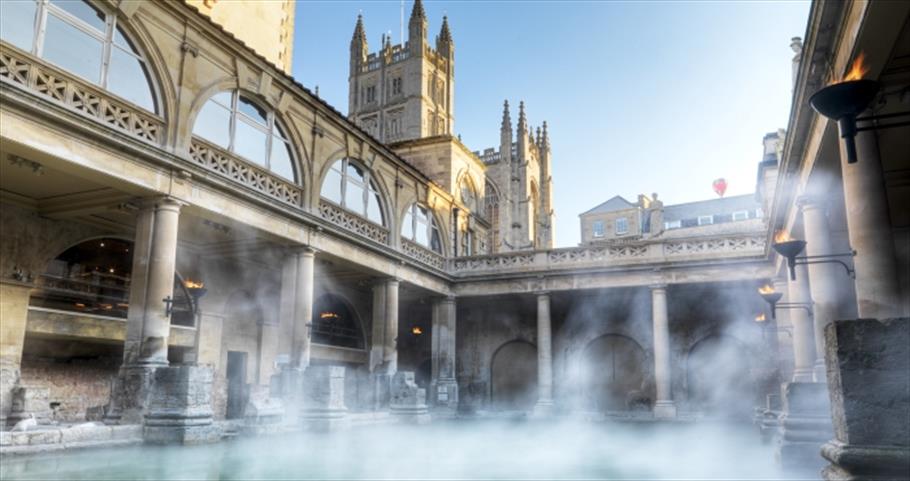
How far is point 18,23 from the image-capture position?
11.6m

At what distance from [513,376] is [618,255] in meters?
8.29

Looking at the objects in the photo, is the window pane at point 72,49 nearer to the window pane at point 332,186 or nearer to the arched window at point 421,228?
the window pane at point 332,186

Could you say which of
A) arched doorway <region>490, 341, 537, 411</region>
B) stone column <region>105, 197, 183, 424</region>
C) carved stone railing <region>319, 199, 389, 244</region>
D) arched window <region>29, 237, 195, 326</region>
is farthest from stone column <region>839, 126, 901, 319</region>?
arched doorway <region>490, 341, 537, 411</region>

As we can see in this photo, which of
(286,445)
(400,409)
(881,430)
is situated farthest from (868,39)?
(400,409)

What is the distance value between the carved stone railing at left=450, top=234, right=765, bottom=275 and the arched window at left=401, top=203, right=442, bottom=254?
4.01 ft

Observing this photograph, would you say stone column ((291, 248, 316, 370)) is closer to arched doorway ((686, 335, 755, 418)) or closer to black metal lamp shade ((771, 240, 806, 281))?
black metal lamp shade ((771, 240, 806, 281))

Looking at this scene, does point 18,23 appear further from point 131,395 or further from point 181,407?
point 181,407

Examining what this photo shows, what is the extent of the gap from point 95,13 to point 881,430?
1461 cm

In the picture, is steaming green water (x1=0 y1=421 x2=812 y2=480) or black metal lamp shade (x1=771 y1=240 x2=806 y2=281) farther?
black metal lamp shade (x1=771 y1=240 x2=806 y2=281)

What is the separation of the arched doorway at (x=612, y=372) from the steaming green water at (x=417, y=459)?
12262mm

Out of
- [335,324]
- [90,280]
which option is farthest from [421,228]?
[90,280]

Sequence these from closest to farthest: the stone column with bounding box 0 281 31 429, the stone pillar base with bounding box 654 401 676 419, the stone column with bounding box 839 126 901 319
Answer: the stone column with bounding box 839 126 901 319, the stone column with bounding box 0 281 31 429, the stone pillar base with bounding box 654 401 676 419

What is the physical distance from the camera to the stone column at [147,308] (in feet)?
40.4

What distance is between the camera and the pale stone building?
38.3 ft
